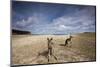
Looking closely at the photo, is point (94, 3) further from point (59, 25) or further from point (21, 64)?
point (21, 64)

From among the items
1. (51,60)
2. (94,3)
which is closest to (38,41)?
(51,60)

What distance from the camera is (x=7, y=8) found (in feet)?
6.95

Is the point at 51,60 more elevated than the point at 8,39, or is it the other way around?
the point at 8,39

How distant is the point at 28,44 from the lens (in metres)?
2.20

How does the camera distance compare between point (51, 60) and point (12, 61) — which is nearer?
point (12, 61)

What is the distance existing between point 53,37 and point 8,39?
1.84 feet

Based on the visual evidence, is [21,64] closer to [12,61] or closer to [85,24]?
[12,61]

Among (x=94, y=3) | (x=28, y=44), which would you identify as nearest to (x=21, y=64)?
(x=28, y=44)

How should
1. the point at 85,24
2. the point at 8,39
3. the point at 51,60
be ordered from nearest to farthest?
the point at 8,39 < the point at 51,60 < the point at 85,24

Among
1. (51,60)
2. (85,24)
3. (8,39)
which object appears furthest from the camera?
(85,24)

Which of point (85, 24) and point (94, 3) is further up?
point (94, 3)

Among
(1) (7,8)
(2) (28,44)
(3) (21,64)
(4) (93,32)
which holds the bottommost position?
(3) (21,64)

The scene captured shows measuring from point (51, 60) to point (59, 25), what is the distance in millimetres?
458

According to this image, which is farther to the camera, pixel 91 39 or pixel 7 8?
pixel 91 39
